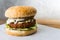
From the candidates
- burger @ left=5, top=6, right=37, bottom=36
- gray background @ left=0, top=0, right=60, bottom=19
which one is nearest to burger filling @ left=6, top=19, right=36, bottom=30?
burger @ left=5, top=6, right=37, bottom=36

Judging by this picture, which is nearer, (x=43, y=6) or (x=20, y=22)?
(x=20, y=22)

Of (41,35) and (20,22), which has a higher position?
(20,22)

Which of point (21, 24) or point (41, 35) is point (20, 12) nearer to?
point (21, 24)

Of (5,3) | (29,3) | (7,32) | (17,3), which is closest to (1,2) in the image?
(5,3)

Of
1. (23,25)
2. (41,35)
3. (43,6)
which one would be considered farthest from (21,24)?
(43,6)

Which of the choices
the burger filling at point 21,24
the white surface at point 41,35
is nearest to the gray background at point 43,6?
the white surface at point 41,35

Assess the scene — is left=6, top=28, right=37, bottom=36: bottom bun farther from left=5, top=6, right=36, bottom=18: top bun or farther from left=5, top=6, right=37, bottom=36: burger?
left=5, top=6, right=36, bottom=18: top bun

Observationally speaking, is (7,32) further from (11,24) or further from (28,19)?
(28,19)
